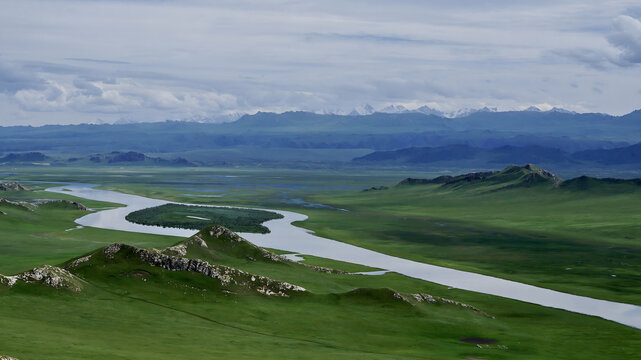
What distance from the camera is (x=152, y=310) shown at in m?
79.4

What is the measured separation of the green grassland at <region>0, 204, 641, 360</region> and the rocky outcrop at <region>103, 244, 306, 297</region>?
97 cm

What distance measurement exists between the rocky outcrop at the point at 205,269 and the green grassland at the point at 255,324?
3.17 feet

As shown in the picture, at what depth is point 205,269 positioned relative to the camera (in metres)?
92.4

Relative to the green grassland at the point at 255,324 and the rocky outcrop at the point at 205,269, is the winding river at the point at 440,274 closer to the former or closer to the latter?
the green grassland at the point at 255,324

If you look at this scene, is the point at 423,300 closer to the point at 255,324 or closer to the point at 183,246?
the point at 255,324

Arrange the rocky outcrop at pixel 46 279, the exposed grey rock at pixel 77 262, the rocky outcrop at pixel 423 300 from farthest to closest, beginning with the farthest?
the rocky outcrop at pixel 423 300
the exposed grey rock at pixel 77 262
the rocky outcrop at pixel 46 279

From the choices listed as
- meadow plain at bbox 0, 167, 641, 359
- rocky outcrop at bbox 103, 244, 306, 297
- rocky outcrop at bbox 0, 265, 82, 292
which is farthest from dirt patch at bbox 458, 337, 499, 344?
rocky outcrop at bbox 0, 265, 82, 292

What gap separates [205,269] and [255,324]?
1513cm

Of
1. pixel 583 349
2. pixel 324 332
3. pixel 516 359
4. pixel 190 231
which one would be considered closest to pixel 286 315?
pixel 324 332

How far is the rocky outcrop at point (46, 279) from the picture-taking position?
79875 millimetres

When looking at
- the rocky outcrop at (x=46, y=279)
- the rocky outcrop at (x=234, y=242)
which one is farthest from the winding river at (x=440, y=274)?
the rocky outcrop at (x=46, y=279)

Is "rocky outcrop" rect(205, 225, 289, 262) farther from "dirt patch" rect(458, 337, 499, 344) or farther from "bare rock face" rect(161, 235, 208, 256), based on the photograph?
"dirt patch" rect(458, 337, 499, 344)

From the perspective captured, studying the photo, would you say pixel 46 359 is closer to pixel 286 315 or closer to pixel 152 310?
pixel 152 310

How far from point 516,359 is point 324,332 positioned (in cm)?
2017
